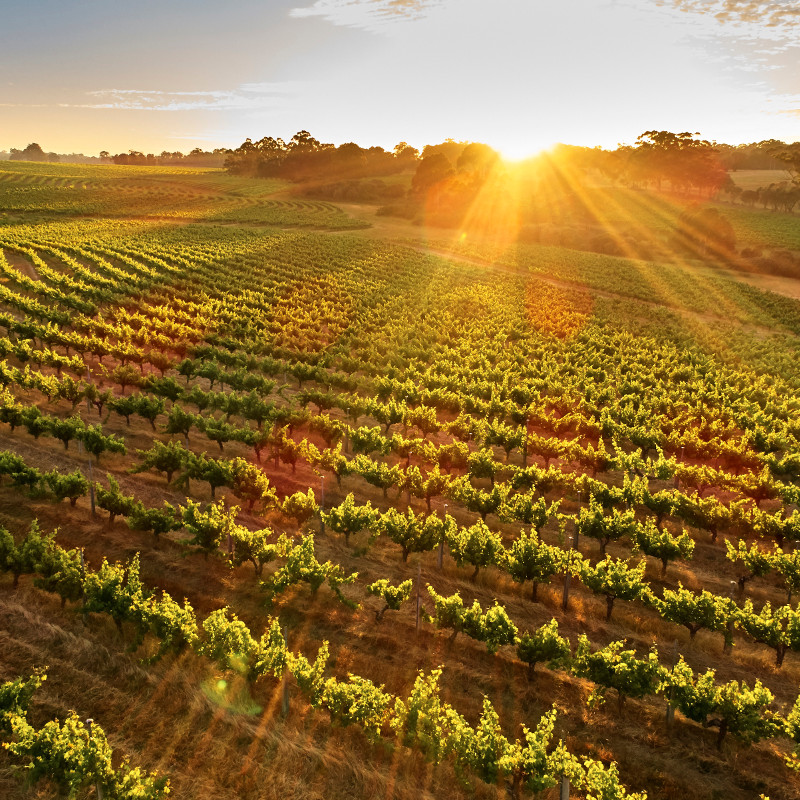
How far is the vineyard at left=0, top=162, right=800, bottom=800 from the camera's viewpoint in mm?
12750

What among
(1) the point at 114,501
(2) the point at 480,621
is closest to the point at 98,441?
(1) the point at 114,501

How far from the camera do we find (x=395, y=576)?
1977 centimetres

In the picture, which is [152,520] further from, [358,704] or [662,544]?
[662,544]

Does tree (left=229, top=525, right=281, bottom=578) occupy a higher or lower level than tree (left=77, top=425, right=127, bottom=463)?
lower

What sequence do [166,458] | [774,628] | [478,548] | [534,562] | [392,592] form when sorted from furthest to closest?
[166,458]
[478,548]
[534,562]
[392,592]
[774,628]

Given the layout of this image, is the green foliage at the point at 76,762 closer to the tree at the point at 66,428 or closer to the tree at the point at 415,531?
the tree at the point at 415,531

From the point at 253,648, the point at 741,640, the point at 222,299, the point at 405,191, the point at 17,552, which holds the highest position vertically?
the point at 405,191

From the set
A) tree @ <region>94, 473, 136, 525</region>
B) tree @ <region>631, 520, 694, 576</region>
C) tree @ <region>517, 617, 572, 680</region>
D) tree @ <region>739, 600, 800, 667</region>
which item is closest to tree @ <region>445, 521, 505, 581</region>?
tree @ <region>517, 617, 572, 680</region>

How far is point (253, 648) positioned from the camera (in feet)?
45.9

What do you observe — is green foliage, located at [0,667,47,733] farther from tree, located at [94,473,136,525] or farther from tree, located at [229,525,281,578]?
tree, located at [94,473,136,525]

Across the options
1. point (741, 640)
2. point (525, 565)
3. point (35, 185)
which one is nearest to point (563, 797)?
point (525, 565)

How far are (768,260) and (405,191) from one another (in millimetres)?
108975

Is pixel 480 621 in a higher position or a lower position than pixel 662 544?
lower

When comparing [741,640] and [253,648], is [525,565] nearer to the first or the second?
[741,640]
